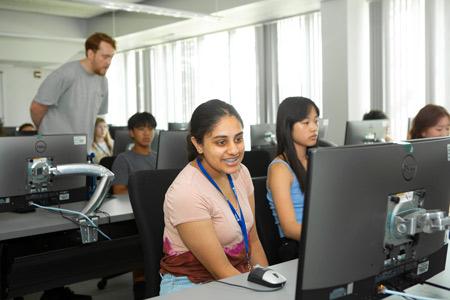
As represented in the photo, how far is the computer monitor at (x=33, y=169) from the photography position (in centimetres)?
233

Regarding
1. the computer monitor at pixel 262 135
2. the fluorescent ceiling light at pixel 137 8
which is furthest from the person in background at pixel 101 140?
the computer monitor at pixel 262 135

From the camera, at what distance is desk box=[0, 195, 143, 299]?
7.30ft

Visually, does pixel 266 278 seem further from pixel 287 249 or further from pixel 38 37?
pixel 38 37

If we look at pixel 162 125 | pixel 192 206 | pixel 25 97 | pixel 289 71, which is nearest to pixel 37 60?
pixel 25 97

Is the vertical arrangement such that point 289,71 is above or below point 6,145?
above

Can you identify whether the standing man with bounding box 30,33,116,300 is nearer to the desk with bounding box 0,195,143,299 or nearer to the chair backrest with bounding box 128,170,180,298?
the desk with bounding box 0,195,143,299

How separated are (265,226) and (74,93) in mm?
1793

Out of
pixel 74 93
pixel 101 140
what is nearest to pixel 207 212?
pixel 74 93

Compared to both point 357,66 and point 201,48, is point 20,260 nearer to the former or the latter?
point 357,66

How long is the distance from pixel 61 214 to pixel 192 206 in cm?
110

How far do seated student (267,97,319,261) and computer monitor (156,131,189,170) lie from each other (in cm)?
72

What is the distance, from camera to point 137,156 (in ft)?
11.7

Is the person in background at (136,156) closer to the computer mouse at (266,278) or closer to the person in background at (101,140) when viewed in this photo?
the person in background at (101,140)

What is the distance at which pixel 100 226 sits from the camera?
252 cm
